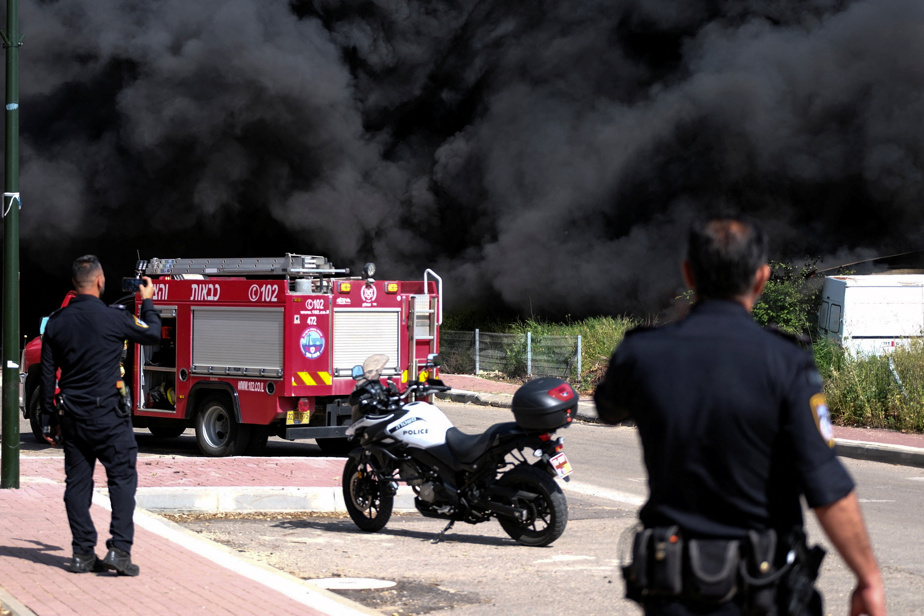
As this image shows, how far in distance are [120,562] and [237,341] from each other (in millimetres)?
5480

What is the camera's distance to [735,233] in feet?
7.46

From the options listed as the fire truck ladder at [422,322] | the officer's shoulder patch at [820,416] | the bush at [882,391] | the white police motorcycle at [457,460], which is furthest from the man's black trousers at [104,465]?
the bush at [882,391]

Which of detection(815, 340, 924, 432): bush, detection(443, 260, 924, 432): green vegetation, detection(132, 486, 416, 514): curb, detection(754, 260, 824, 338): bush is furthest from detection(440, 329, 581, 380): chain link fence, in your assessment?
detection(132, 486, 416, 514): curb

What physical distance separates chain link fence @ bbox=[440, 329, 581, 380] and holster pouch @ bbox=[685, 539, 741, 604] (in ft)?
51.6

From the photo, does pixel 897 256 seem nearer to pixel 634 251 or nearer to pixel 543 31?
pixel 634 251

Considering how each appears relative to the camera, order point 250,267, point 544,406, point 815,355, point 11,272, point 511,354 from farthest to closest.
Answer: point 511,354 < point 815,355 < point 250,267 < point 11,272 < point 544,406

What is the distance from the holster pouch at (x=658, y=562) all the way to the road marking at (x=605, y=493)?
6120mm

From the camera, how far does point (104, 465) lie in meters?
5.16

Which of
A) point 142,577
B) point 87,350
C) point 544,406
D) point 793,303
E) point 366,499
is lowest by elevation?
point 142,577

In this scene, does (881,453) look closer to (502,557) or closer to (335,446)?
(335,446)

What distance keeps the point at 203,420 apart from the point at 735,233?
30.1 feet

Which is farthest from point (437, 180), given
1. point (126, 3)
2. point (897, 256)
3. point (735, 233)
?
point (735, 233)

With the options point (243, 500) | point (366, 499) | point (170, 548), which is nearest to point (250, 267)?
point (243, 500)

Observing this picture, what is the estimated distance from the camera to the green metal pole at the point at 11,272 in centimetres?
758
